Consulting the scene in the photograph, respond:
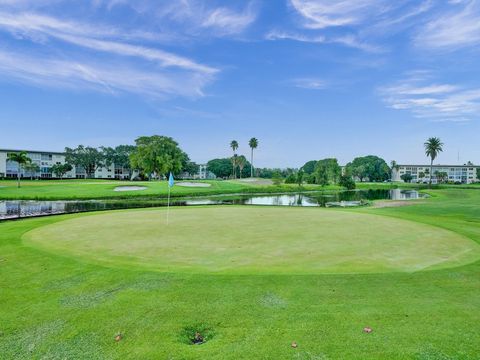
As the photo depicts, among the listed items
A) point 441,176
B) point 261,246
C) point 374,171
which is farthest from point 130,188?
point 441,176

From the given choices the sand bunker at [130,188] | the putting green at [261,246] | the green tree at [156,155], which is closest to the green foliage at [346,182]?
the green tree at [156,155]

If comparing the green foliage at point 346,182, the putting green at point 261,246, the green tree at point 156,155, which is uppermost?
the green tree at point 156,155

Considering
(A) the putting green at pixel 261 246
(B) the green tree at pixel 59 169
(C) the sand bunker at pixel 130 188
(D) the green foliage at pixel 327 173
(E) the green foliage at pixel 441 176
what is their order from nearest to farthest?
(A) the putting green at pixel 261 246, (C) the sand bunker at pixel 130 188, (D) the green foliage at pixel 327 173, (B) the green tree at pixel 59 169, (E) the green foliage at pixel 441 176

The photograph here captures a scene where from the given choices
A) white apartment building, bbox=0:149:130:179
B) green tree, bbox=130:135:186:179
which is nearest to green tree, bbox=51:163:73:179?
white apartment building, bbox=0:149:130:179

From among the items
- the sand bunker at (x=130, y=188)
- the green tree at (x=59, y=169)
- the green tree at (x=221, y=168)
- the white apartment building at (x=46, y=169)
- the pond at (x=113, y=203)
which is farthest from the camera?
the green tree at (x=221, y=168)

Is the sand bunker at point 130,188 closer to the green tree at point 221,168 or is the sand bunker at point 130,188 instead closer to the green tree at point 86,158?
the green tree at point 86,158

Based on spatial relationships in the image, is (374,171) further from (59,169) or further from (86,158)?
(59,169)

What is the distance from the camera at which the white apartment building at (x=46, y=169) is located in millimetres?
104688

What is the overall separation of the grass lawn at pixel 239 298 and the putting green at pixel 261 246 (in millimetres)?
83

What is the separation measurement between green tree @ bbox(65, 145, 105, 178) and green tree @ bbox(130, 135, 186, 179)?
102 ft

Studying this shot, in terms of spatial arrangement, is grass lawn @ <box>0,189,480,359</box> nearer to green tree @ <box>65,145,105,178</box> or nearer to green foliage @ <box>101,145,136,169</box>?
green tree @ <box>65,145,105,178</box>

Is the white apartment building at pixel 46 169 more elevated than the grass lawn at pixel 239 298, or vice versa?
the white apartment building at pixel 46 169

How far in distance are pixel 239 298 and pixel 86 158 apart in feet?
401

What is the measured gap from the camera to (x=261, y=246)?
1202 cm
